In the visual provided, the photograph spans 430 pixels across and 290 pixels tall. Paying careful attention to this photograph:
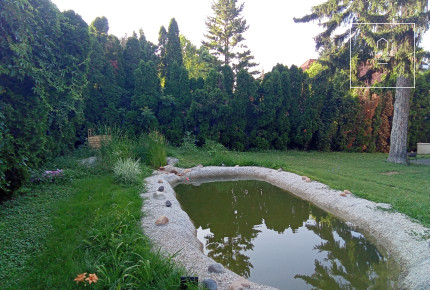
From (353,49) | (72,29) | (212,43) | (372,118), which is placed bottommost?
(372,118)

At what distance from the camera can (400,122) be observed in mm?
9938

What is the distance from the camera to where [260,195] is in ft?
20.7

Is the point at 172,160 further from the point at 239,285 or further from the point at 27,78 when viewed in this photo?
the point at 239,285

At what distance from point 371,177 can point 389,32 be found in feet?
15.0

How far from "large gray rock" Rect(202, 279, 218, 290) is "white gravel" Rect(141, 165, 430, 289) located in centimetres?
11

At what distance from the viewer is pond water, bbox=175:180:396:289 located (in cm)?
309

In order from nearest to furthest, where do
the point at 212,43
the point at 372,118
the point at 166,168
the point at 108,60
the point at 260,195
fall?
the point at 260,195 < the point at 166,168 < the point at 108,60 < the point at 372,118 < the point at 212,43

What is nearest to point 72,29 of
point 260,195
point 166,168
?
point 166,168

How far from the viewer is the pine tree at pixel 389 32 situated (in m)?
8.53

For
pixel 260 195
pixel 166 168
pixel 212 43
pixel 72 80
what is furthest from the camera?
pixel 212 43

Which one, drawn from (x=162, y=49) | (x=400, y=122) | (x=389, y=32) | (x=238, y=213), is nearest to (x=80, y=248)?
(x=238, y=213)

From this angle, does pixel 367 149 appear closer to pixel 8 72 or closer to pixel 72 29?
pixel 72 29

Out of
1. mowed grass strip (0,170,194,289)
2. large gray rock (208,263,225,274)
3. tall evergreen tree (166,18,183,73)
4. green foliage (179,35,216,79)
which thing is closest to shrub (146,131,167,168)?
mowed grass strip (0,170,194,289)

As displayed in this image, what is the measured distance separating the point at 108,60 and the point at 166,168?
6140 mm
